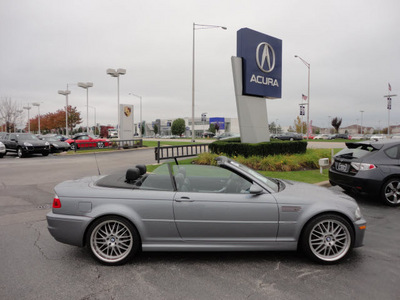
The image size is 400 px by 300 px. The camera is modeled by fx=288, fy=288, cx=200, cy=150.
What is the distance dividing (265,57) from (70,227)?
13328 millimetres

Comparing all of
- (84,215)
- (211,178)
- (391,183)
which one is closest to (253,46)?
(391,183)

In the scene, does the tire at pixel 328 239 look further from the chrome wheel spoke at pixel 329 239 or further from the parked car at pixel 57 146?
the parked car at pixel 57 146

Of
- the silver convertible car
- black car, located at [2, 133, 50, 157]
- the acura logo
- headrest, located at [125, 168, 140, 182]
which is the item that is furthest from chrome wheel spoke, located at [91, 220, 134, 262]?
black car, located at [2, 133, 50, 157]

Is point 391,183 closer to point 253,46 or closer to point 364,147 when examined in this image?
point 364,147

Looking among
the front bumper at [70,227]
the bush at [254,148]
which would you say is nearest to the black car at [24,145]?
the bush at [254,148]

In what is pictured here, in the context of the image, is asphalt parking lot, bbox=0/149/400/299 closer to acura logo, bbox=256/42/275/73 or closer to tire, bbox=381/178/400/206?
tire, bbox=381/178/400/206

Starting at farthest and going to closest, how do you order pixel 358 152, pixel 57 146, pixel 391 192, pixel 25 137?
pixel 57 146, pixel 25 137, pixel 358 152, pixel 391 192

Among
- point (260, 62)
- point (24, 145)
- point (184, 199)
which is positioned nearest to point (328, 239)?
point (184, 199)

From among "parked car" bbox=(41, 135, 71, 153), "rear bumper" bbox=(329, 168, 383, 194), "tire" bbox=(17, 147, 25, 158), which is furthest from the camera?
"parked car" bbox=(41, 135, 71, 153)

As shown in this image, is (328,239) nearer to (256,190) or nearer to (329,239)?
(329,239)

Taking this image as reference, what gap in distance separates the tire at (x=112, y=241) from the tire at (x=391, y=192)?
546 cm

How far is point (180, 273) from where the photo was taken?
3297 millimetres

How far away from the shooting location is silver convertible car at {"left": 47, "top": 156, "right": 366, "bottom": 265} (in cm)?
344

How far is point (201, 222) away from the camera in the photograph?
3.43 m
